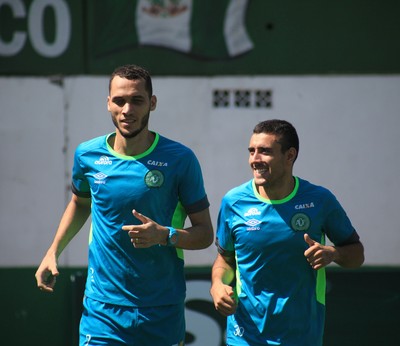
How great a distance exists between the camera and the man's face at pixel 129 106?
494 cm

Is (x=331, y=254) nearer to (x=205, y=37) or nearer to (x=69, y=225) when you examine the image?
(x=69, y=225)

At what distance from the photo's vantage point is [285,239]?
4.90 m

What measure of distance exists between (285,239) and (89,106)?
12.2 feet

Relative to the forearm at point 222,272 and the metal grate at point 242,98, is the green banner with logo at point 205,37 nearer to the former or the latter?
the metal grate at point 242,98

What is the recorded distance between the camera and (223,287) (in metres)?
4.80

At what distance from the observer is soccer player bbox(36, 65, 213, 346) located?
4.93 m

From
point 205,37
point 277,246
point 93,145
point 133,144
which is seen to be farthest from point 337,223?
point 205,37

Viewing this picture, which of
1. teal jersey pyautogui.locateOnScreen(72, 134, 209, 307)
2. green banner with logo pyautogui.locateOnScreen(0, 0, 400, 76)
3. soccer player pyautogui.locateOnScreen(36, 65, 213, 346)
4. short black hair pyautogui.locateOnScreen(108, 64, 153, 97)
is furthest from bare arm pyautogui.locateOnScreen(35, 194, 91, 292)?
green banner with logo pyautogui.locateOnScreen(0, 0, 400, 76)

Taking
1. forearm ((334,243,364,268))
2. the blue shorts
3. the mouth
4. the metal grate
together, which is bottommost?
the blue shorts

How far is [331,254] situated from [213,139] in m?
3.52

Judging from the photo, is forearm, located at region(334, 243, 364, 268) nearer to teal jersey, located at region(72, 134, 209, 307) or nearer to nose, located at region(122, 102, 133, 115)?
teal jersey, located at region(72, 134, 209, 307)

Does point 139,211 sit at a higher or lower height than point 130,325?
higher

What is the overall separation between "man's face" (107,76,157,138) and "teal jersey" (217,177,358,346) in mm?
687

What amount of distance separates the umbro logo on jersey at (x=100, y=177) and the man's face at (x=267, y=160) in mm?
793
